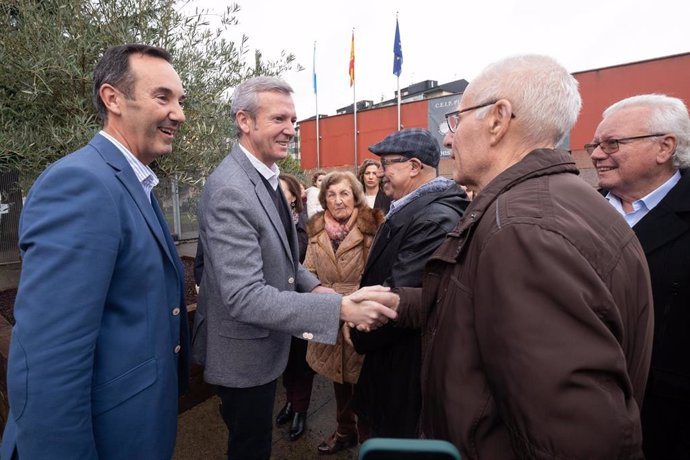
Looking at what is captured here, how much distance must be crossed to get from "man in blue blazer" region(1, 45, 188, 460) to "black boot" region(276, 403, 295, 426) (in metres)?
2.00

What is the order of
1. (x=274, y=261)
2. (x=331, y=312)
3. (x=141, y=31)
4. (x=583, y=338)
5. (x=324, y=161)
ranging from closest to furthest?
(x=583, y=338) < (x=331, y=312) < (x=274, y=261) < (x=141, y=31) < (x=324, y=161)

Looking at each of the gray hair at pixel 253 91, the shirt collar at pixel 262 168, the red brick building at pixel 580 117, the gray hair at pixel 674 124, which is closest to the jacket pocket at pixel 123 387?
the shirt collar at pixel 262 168

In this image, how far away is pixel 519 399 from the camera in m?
0.95

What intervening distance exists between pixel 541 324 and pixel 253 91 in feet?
5.71

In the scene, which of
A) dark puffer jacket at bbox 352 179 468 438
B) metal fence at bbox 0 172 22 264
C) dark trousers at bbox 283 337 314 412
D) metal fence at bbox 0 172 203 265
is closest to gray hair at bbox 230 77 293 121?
dark puffer jacket at bbox 352 179 468 438

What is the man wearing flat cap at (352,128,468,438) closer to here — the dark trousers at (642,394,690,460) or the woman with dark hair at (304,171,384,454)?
the woman with dark hair at (304,171,384,454)

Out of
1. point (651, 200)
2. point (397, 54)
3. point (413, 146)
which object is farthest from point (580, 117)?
point (413, 146)

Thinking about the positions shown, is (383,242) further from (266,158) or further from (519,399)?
(519,399)

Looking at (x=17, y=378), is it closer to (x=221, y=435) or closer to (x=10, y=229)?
(x=221, y=435)

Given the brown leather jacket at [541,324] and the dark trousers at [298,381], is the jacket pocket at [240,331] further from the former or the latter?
the dark trousers at [298,381]

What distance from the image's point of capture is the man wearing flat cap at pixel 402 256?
6.82 feet

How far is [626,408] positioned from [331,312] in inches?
45.4

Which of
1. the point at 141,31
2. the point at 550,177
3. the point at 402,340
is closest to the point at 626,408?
the point at 550,177

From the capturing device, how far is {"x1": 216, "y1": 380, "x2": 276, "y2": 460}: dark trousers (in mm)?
1953
